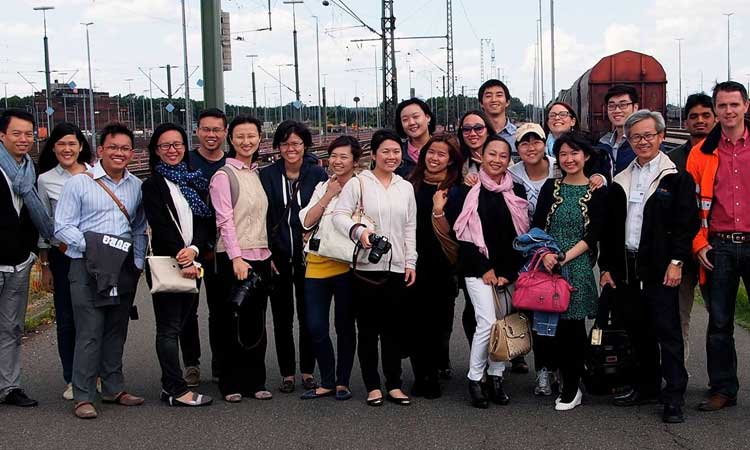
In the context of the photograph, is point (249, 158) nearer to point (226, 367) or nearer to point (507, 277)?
point (226, 367)

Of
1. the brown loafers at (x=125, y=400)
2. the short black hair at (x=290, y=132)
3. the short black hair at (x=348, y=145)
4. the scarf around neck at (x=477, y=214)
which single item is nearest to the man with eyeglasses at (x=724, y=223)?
the scarf around neck at (x=477, y=214)

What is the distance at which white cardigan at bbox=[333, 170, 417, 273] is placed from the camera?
605cm

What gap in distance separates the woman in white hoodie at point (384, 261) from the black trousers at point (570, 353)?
1072mm

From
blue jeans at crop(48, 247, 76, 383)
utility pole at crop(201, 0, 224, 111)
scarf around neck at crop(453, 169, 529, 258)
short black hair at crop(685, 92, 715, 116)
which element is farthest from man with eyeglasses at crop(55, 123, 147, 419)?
utility pole at crop(201, 0, 224, 111)

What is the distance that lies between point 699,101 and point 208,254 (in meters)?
3.82

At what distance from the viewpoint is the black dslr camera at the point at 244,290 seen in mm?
6078

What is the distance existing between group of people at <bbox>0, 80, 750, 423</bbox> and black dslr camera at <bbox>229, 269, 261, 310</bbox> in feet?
0.05

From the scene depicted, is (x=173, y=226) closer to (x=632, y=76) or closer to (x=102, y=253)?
(x=102, y=253)

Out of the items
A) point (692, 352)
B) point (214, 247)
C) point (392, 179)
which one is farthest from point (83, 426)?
point (692, 352)

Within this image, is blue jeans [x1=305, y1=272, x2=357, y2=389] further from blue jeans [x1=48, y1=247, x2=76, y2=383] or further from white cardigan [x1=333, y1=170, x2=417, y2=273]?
blue jeans [x1=48, y1=247, x2=76, y2=383]

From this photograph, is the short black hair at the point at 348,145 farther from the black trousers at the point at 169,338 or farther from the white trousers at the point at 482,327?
the black trousers at the point at 169,338

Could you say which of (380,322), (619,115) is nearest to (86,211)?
(380,322)

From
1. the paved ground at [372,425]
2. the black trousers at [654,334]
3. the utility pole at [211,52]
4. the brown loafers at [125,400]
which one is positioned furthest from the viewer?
the utility pole at [211,52]

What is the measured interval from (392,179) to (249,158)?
1070 mm
